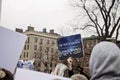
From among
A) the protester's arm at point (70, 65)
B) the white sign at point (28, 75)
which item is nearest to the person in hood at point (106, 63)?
the white sign at point (28, 75)

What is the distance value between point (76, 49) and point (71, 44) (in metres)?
0.14

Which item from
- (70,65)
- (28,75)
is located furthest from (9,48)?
(70,65)

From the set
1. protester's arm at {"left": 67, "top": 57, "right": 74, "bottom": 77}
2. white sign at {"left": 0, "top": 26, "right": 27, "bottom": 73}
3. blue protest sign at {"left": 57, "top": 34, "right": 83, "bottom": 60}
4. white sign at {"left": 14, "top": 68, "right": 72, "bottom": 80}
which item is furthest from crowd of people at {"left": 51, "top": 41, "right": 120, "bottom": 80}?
blue protest sign at {"left": 57, "top": 34, "right": 83, "bottom": 60}

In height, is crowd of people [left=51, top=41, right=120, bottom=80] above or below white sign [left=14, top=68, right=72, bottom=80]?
above

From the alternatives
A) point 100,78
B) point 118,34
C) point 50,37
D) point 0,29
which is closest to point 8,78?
point 0,29

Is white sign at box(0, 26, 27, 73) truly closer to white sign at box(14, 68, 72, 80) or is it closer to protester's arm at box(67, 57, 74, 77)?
white sign at box(14, 68, 72, 80)

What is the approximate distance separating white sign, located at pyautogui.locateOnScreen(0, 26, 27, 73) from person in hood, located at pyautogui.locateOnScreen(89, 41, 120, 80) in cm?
118

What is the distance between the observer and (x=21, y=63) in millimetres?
5137

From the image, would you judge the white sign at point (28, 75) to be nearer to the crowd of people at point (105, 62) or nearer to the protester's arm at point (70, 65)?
the crowd of people at point (105, 62)

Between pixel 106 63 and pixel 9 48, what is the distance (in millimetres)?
1283

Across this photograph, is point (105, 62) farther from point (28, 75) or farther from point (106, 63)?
point (28, 75)

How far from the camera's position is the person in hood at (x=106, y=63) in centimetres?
162

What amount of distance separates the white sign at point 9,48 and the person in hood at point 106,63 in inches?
46.4

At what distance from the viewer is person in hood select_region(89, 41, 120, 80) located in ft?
5.30
